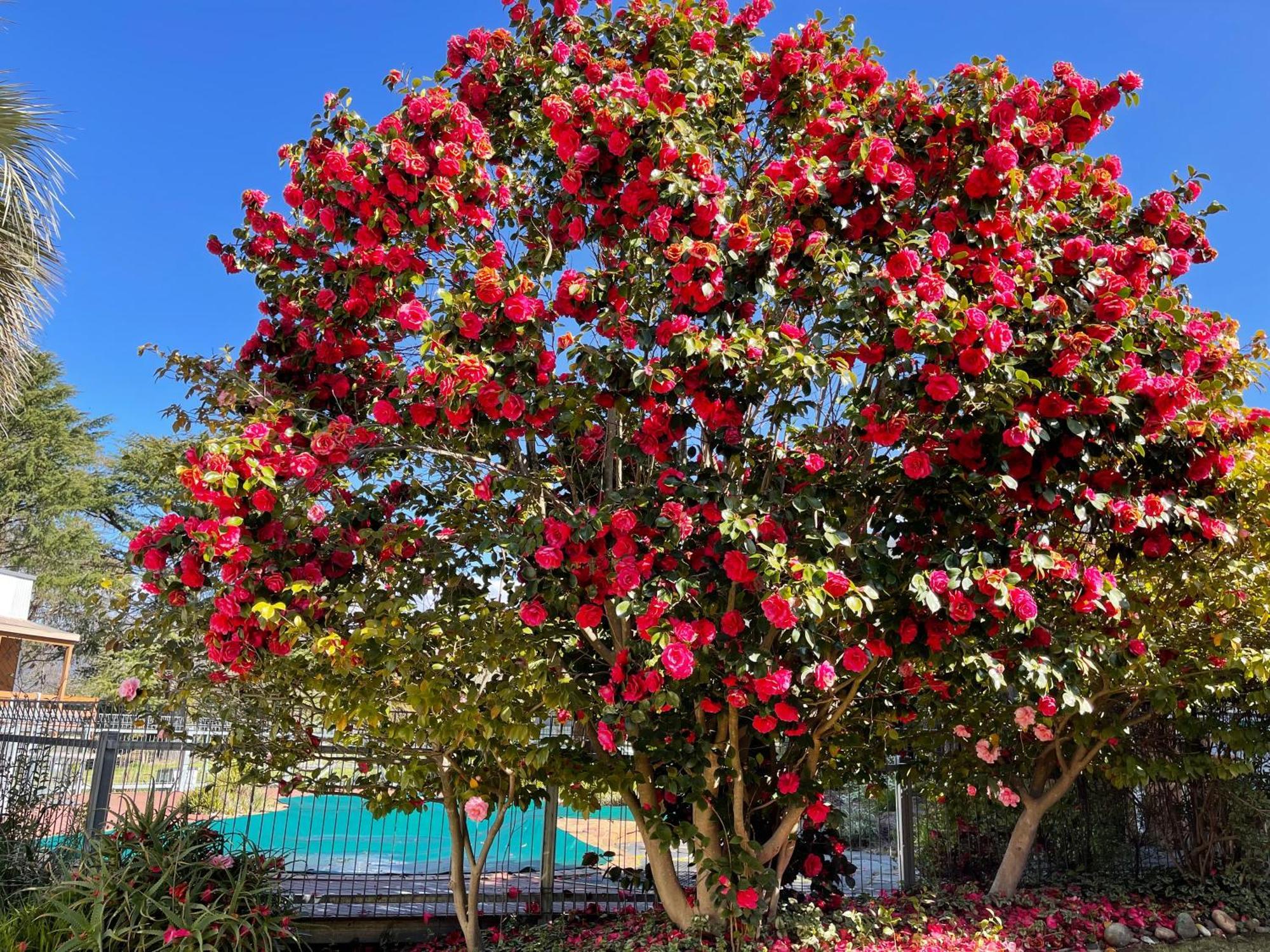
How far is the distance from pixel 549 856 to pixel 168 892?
3.19 meters

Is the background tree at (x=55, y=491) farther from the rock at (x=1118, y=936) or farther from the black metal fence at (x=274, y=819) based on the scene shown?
the rock at (x=1118, y=936)

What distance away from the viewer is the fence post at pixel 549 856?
7496 mm

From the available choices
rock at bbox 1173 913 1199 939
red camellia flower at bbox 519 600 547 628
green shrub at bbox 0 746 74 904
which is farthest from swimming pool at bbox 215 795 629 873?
rock at bbox 1173 913 1199 939

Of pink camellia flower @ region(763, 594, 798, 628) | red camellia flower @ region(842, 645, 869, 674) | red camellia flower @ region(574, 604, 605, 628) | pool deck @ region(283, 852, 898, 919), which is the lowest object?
pool deck @ region(283, 852, 898, 919)

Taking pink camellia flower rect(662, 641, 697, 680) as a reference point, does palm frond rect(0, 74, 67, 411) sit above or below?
above

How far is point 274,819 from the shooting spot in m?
8.20

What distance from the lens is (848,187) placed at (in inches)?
174

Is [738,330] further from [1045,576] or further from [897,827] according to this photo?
[897,827]

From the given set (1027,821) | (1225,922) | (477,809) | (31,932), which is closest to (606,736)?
(477,809)

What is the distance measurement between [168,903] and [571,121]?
5063mm

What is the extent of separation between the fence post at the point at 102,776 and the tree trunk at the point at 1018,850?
7.21 meters

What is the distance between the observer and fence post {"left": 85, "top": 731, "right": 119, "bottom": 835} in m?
6.96

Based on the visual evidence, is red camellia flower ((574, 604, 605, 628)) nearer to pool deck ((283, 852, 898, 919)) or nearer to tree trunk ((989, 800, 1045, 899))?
pool deck ((283, 852, 898, 919))

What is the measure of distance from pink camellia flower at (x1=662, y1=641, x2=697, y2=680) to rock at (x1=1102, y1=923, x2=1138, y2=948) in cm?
457
